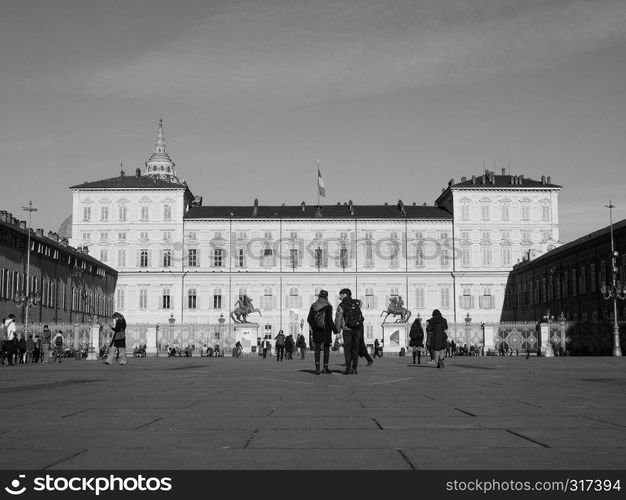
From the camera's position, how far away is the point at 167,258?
269 ft

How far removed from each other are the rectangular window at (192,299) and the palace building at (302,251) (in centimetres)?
9

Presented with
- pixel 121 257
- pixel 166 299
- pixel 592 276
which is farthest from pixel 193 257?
pixel 592 276

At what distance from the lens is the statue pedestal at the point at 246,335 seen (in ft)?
177

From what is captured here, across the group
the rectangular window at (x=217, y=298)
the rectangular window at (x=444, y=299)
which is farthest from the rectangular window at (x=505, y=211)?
the rectangular window at (x=217, y=298)

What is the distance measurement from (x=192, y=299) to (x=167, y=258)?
4.56 metres

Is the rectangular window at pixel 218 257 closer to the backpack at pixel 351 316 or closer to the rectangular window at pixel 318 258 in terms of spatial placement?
the rectangular window at pixel 318 258

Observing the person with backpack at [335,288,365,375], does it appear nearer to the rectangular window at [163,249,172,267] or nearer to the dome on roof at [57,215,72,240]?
the rectangular window at [163,249,172,267]

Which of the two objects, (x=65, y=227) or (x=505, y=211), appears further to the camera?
(x=65, y=227)

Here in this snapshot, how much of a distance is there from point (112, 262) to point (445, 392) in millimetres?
74378

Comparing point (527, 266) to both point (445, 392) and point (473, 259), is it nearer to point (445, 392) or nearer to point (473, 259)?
point (473, 259)

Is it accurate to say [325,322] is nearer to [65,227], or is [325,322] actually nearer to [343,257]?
[343,257]

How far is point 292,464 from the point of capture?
14.2ft

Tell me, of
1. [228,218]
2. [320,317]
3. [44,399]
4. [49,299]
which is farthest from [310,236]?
[44,399]

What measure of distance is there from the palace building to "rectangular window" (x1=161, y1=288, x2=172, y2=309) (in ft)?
0.36
